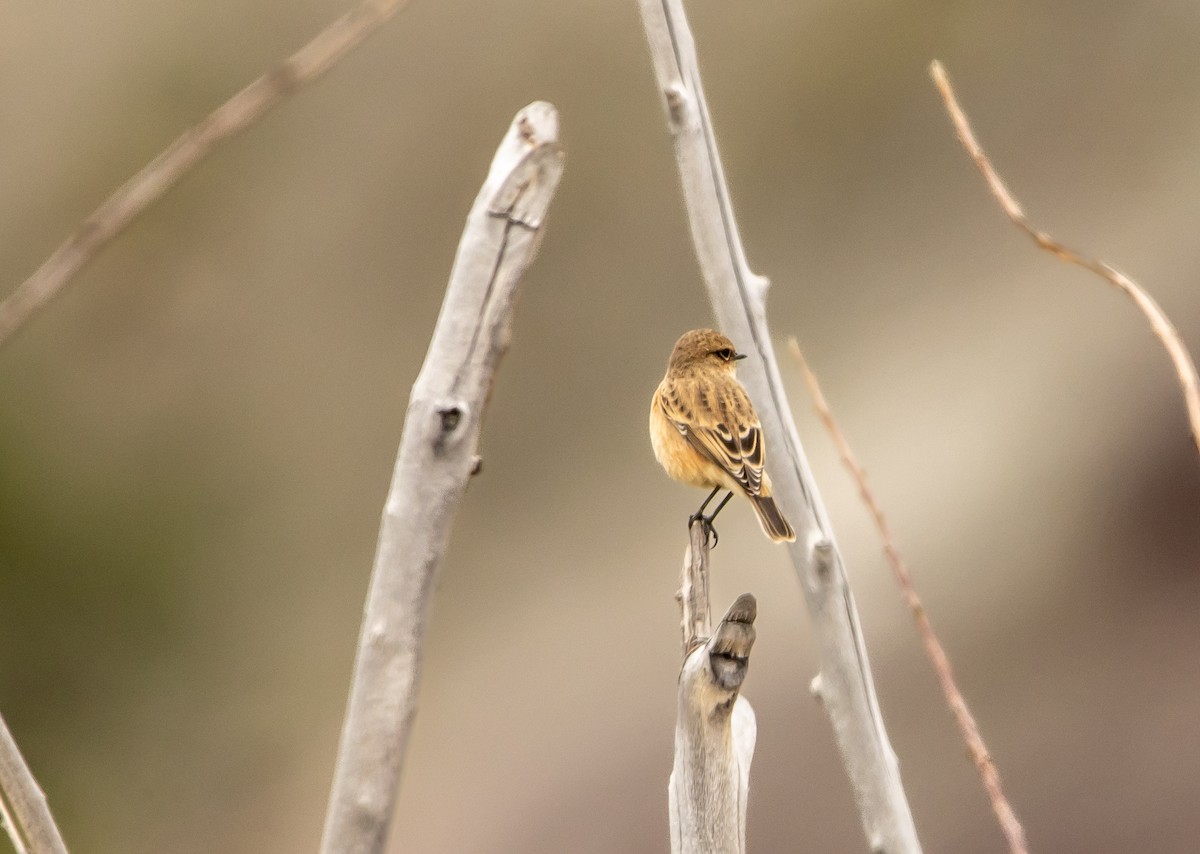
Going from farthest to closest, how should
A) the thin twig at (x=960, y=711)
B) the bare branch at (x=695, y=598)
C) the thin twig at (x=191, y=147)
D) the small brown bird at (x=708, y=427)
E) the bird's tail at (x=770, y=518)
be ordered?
the small brown bird at (x=708, y=427), the bird's tail at (x=770, y=518), the bare branch at (x=695, y=598), the thin twig at (x=960, y=711), the thin twig at (x=191, y=147)

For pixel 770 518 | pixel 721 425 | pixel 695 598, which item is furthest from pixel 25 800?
pixel 721 425

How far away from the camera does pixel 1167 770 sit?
3.51 meters

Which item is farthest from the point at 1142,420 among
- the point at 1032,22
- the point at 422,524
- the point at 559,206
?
the point at 422,524

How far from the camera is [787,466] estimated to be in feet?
3.84

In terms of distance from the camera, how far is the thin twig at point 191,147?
1.49 ft

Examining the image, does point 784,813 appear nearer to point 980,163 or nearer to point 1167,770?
point 1167,770

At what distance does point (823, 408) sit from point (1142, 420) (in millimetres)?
3374

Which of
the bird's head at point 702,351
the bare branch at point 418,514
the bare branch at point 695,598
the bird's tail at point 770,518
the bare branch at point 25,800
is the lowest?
the bare branch at point 25,800

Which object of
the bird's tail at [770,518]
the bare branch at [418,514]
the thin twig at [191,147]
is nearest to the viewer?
the thin twig at [191,147]

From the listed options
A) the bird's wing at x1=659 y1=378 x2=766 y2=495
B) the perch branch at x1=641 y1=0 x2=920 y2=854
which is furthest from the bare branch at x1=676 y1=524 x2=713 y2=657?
the bird's wing at x1=659 y1=378 x2=766 y2=495

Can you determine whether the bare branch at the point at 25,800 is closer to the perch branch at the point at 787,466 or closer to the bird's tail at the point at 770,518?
the perch branch at the point at 787,466

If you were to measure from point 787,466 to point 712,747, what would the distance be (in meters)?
0.28

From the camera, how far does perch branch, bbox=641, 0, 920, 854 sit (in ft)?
3.31

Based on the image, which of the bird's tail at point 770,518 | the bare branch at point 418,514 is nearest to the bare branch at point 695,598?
the bird's tail at point 770,518
